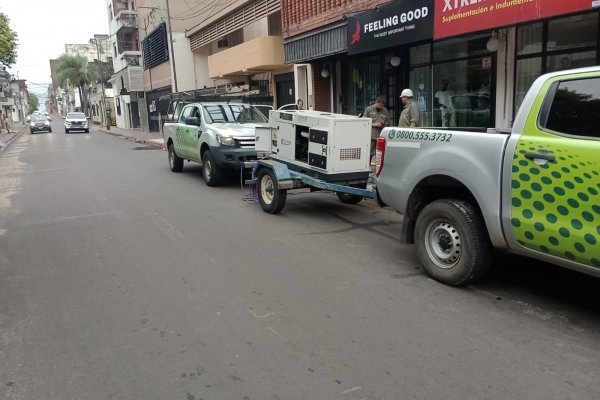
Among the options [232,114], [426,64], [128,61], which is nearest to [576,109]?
[232,114]

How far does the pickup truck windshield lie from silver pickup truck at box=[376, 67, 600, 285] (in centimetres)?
670

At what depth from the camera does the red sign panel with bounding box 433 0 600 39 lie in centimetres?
788

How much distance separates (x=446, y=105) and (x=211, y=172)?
5792 mm

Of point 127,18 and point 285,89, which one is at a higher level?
point 127,18

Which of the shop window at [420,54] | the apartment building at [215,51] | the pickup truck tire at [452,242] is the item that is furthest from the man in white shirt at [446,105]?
the pickup truck tire at [452,242]

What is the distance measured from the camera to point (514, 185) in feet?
13.4

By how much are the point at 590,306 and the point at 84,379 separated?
404cm

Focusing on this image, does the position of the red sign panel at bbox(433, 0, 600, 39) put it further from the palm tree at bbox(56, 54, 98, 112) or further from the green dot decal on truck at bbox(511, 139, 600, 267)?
the palm tree at bbox(56, 54, 98, 112)

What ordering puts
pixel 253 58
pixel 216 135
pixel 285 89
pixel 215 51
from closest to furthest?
pixel 216 135, pixel 253 58, pixel 285 89, pixel 215 51

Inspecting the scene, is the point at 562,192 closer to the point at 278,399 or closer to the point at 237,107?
the point at 278,399

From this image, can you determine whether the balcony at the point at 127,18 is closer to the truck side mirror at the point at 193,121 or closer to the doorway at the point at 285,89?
the doorway at the point at 285,89

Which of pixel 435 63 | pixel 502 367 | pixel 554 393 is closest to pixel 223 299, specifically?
pixel 502 367

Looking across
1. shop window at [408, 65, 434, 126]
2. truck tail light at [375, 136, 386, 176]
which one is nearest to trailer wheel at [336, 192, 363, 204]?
truck tail light at [375, 136, 386, 176]

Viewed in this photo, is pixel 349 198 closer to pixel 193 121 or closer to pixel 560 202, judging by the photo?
pixel 193 121
